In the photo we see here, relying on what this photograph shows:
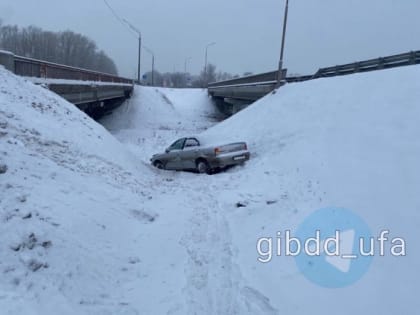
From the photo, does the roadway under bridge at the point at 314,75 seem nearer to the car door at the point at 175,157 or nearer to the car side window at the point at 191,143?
the car side window at the point at 191,143

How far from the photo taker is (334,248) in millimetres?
5176

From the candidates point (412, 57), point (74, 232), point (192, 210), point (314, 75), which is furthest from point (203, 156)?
point (314, 75)

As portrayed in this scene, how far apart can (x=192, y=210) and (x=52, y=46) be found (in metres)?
103

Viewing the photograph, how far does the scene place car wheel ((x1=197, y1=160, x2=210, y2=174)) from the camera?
12488mm

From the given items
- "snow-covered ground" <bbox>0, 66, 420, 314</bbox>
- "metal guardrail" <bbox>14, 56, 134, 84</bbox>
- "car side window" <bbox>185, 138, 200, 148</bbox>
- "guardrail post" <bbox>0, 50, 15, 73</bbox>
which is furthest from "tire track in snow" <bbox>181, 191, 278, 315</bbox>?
"metal guardrail" <bbox>14, 56, 134, 84</bbox>

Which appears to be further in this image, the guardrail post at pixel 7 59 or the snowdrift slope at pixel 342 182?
the guardrail post at pixel 7 59

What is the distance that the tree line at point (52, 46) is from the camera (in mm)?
90525

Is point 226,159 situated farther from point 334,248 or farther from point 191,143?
point 334,248

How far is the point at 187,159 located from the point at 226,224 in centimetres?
656

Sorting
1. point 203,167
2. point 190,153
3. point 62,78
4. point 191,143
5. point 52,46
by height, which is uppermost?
point 52,46

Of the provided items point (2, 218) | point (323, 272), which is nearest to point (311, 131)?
point (323, 272)

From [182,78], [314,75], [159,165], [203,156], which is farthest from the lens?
[182,78]

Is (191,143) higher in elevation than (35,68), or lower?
lower

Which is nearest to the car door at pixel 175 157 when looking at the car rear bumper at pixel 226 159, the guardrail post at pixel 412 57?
the car rear bumper at pixel 226 159
